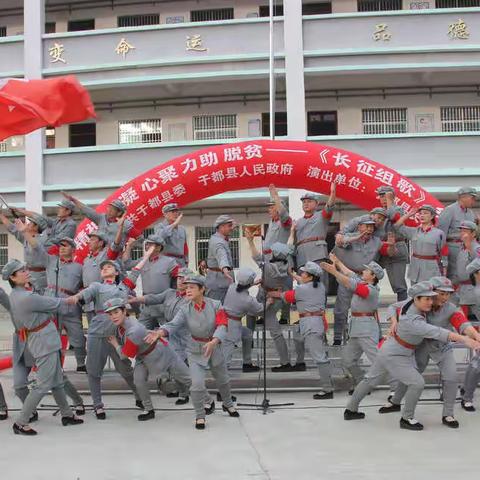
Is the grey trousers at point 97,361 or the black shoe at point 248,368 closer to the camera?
the grey trousers at point 97,361

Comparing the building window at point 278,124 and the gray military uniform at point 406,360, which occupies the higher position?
the building window at point 278,124

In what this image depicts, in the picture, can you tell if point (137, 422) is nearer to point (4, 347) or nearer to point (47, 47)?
point (4, 347)

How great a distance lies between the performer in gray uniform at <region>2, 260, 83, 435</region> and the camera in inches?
215

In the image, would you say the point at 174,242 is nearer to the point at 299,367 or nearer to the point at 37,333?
the point at 299,367

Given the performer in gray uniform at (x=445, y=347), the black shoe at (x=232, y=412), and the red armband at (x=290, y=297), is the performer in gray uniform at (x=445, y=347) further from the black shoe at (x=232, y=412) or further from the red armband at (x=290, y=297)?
the black shoe at (x=232, y=412)

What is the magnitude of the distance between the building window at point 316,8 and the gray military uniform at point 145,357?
1309cm

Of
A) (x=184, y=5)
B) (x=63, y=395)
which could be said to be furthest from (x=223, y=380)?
(x=184, y=5)

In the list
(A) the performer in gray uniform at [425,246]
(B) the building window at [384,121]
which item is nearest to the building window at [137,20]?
(B) the building window at [384,121]

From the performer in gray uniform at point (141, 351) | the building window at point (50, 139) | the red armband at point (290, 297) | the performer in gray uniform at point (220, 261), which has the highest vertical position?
the building window at point (50, 139)

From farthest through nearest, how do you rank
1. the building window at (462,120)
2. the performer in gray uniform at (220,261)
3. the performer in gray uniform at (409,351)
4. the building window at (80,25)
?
the building window at (80,25) → the building window at (462,120) → the performer in gray uniform at (220,261) → the performer in gray uniform at (409,351)

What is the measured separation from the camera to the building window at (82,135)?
55.3ft

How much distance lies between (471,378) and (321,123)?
11.1 m

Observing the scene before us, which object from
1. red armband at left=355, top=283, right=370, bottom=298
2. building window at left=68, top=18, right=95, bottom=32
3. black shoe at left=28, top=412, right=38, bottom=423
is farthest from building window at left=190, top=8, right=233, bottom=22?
black shoe at left=28, top=412, right=38, bottom=423

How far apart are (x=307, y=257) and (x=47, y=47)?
10.8m
